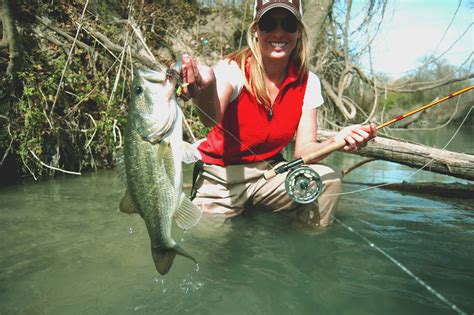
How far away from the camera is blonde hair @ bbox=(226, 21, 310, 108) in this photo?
3373 millimetres

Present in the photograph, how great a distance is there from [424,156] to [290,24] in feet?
8.11

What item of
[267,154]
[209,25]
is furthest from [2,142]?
[209,25]

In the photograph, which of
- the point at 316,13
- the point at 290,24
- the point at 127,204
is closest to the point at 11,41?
the point at 290,24

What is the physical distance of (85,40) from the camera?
7.23 metres

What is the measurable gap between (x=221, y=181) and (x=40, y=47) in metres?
4.52

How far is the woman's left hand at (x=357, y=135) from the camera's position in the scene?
2938mm

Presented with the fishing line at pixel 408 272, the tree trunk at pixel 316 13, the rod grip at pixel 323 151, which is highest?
the tree trunk at pixel 316 13

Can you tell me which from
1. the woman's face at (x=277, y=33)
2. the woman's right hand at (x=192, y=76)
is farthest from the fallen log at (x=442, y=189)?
the woman's right hand at (x=192, y=76)

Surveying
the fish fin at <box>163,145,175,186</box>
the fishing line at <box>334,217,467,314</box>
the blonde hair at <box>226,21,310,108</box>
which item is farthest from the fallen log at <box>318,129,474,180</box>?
the fish fin at <box>163,145,175,186</box>

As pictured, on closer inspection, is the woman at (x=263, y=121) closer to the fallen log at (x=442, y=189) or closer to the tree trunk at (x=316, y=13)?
the fallen log at (x=442, y=189)

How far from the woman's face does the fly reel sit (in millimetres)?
951

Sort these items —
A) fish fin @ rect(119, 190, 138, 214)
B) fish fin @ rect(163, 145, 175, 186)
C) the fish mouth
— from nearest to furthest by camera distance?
1. the fish mouth
2. fish fin @ rect(163, 145, 175, 186)
3. fish fin @ rect(119, 190, 138, 214)

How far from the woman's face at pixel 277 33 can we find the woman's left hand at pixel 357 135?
843 mm

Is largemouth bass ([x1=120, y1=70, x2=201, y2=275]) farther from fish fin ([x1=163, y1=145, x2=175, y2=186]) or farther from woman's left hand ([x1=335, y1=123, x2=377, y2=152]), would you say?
woman's left hand ([x1=335, y1=123, x2=377, y2=152])
